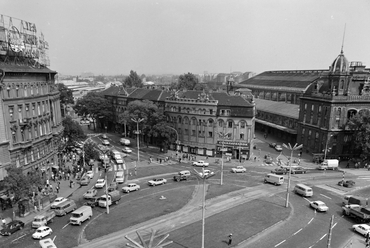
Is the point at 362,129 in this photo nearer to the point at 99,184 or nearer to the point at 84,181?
the point at 99,184

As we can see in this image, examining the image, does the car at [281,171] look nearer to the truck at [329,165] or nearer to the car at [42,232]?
the truck at [329,165]

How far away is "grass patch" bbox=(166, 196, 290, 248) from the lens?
1534 inches

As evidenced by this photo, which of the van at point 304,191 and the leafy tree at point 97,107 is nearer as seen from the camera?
the van at point 304,191

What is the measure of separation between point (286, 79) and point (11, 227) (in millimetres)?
144420

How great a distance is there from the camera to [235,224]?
144ft

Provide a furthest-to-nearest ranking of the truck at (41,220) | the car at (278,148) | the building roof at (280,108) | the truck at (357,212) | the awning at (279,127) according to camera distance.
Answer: the building roof at (280,108)
the awning at (279,127)
the car at (278,148)
the truck at (357,212)
the truck at (41,220)

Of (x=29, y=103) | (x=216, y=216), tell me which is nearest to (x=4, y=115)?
(x=29, y=103)

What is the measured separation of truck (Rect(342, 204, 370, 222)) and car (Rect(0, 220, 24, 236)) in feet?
169

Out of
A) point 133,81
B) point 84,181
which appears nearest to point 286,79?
point 133,81

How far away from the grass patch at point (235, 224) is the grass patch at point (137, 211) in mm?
7374

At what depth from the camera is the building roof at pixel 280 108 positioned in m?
110

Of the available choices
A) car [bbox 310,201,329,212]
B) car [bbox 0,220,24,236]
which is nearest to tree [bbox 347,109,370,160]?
car [bbox 310,201,329,212]

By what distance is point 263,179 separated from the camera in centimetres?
6706

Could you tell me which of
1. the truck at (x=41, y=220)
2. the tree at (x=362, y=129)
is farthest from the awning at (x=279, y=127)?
the truck at (x=41, y=220)
